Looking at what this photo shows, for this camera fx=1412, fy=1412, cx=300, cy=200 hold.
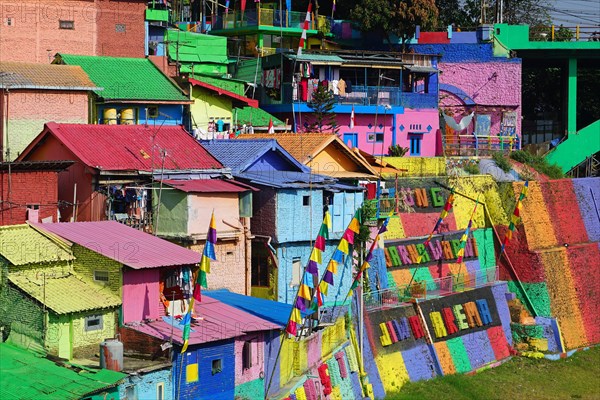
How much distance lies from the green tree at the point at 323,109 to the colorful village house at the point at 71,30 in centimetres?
701

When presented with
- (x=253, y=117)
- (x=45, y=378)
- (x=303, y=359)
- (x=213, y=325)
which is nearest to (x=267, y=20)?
(x=253, y=117)

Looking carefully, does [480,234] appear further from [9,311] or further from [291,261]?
[9,311]

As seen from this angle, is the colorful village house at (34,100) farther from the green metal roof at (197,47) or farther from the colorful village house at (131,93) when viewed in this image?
the green metal roof at (197,47)

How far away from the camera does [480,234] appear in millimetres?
54156

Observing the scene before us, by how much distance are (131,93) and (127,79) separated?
1.03 meters

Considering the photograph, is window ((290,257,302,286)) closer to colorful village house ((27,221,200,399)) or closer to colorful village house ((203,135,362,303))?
colorful village house ((203,135,362,303))

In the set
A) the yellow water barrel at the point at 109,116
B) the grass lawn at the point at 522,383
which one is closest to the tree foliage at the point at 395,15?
the grass lawn at the point at 522,383

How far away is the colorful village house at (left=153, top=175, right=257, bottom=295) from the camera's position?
133 ft

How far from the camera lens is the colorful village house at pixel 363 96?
56.2 metres

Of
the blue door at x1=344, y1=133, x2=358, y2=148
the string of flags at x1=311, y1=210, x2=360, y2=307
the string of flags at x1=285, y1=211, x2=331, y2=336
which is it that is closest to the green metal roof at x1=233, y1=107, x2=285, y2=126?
the blue door at x1=344, y1=133, x2=358, y2=148

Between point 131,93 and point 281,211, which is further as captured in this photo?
point 131,93

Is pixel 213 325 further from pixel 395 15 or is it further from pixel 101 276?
pixel 395 15

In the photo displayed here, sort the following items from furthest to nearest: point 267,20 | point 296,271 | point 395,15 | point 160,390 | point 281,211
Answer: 1. point 267,20
2. point 395,15
3. point 296,271
4. point 281,211
5. point 160,390

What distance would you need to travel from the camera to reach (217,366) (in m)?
35.4
